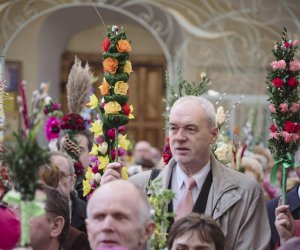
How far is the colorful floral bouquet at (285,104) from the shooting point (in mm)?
6789

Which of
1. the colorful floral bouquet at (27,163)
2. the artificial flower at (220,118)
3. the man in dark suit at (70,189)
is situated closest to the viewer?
the colorful floral bouquet at (27,163)

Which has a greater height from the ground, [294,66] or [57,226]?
[294,66]

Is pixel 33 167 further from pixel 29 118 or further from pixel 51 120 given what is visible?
pixel 51 120

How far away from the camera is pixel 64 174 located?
7492 millimetres

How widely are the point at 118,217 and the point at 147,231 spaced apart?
0.76 ft

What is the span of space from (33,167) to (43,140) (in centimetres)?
1227

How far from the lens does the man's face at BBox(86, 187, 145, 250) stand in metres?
4.66

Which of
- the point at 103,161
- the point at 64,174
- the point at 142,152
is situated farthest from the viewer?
the point at 142,152

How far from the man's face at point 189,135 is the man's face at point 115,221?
Result: 4.43 ft

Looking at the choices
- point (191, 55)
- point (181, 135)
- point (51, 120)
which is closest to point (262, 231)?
point (181, 135)

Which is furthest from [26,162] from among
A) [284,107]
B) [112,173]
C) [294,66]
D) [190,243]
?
[294,66]

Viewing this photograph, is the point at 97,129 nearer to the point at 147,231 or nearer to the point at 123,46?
the point at 123,46

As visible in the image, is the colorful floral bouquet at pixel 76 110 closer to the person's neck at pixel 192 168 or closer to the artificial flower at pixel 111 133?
the artificial flower at pixel 111 133

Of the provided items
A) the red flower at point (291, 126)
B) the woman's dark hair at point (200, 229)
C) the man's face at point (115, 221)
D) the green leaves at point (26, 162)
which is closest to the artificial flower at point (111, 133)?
the red flower at point (291, 126)
